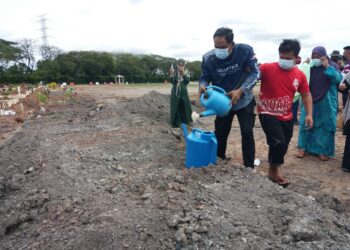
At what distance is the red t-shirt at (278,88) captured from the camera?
3.72m

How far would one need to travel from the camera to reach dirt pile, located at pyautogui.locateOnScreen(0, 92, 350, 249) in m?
2.25

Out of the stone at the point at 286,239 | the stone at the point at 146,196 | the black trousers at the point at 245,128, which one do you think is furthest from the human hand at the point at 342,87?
the stone at the point at 146,196

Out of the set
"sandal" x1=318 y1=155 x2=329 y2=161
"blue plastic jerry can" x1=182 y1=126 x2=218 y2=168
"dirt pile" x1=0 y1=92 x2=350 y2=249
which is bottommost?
"sandal" x1=318 y1=155 x2=329 y2=161

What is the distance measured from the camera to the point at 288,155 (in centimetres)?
550

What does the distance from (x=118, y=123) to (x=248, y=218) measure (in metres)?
4.97

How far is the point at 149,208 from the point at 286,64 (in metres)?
2.16

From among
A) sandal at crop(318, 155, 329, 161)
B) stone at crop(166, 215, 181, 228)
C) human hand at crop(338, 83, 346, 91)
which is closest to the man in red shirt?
human hand at crop(338, 83, 346, 91)

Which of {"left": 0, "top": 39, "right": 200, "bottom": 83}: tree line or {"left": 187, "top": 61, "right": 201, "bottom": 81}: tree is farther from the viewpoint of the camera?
{"left": 187, "top": 61, "right": 201, "bottom": 81}: tree

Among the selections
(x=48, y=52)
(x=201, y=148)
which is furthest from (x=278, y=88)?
(x=48, y=52)

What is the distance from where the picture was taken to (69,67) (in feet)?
169

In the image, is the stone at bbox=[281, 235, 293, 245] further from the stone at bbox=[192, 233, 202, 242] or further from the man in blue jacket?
the man in blue jacket

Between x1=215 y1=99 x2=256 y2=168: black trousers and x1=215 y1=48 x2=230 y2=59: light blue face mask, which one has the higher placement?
x1=215 y1=48 x2=230 y2=59: light blue face mask

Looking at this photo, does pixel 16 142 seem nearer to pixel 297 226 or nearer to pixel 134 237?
pixel 134 237

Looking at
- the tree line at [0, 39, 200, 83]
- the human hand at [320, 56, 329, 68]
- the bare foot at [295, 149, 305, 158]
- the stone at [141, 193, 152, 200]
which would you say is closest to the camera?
the stone at [141, 193, 152, 200]
